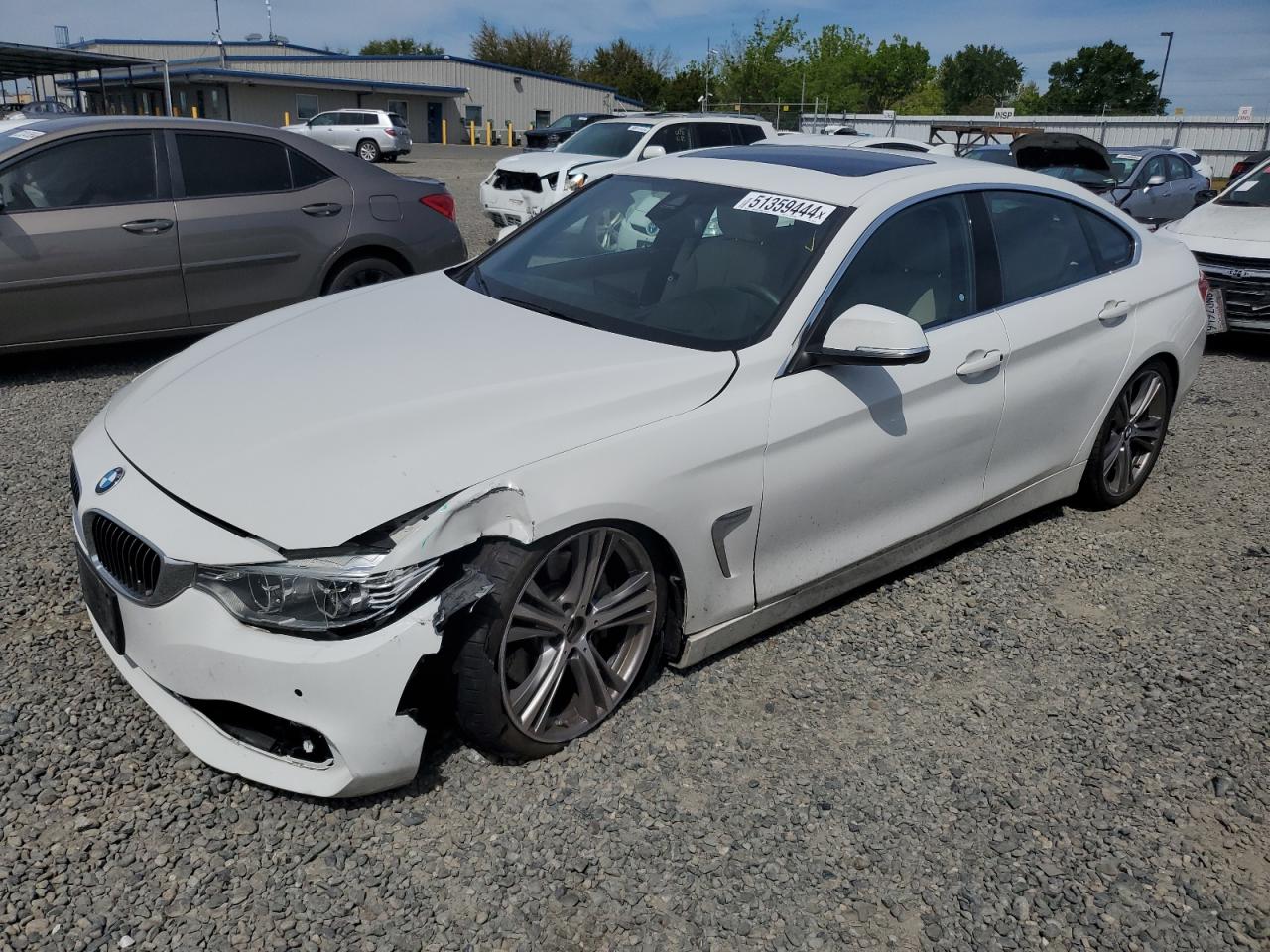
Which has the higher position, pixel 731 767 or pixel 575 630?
pixel 575 630

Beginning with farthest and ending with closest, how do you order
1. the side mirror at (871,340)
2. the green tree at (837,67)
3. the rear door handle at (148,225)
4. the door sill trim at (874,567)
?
the green tree at (837,67) → the rear door handle at (148,225) → the door sill trim at (874,567) → the side mirror at (871,340)

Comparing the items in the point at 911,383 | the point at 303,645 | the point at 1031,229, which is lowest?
the point at 303,645

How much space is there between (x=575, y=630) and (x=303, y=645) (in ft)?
2.55

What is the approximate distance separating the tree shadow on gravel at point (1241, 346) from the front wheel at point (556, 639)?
734 centimetres

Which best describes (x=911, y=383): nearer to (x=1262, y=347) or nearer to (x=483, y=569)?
(x=483, y=569)

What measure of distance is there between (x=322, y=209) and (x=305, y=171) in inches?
11.8

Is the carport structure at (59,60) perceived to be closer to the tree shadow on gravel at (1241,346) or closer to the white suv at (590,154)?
the white suv at (590,154)

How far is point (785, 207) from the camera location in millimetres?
3629

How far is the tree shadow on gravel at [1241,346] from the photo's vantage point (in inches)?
344

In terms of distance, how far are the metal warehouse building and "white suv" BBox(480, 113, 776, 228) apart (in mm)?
44755

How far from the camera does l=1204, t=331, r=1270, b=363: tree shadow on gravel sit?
28.7 feet

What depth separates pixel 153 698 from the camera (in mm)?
2752

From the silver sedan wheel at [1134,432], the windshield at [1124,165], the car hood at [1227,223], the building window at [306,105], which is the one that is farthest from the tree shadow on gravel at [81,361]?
the building window at [306,105]

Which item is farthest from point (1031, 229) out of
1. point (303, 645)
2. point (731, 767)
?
point (303, 645)
